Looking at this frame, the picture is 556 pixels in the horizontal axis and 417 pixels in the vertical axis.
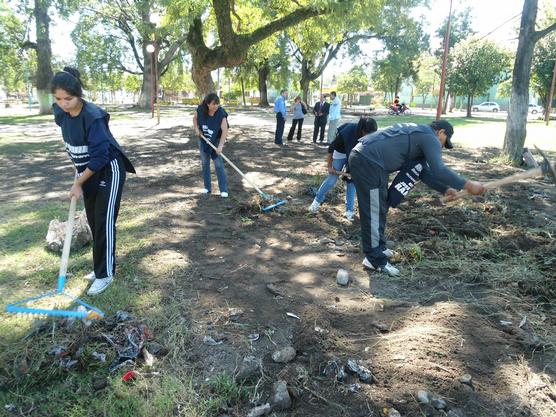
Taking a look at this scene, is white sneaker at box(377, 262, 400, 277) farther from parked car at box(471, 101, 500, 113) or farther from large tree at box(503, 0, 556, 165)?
parked car at box(471, 101, 500, 113)

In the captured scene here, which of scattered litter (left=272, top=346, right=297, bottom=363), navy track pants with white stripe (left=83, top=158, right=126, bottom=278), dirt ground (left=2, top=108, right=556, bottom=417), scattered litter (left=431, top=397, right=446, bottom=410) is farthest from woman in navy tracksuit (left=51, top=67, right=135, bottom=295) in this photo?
scattered litter (left=431, top=397, right=446, bottom=410)

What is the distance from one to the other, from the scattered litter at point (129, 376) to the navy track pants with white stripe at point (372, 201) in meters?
2.47

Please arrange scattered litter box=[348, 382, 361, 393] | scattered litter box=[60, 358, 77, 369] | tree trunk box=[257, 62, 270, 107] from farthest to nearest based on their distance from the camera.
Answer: tree trunk box=[257, 62, 270, 107] → scattered litter box=[60, 358, 77, 369] → scattered litter box=[348, 382, 361, 393]

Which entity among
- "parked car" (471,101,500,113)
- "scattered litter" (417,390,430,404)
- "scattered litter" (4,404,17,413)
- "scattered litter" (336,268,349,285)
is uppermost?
"parked car" (471,101,500,113)

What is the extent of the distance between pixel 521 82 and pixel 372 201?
834 centimetres

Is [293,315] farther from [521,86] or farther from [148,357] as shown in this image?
[521,86]

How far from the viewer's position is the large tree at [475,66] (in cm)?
2919

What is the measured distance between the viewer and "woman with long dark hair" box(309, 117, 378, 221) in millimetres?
4723

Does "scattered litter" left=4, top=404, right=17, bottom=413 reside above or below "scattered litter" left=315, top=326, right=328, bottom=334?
below

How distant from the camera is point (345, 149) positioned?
17.3 ft

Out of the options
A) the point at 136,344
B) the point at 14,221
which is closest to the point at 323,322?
the point at 136,344

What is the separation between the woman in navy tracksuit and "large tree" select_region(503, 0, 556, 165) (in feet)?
31.4

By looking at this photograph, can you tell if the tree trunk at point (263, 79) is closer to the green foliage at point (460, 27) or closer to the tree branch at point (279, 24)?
the green foliage at point (460, 27)

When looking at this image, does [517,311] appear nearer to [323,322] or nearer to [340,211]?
[323,322]
